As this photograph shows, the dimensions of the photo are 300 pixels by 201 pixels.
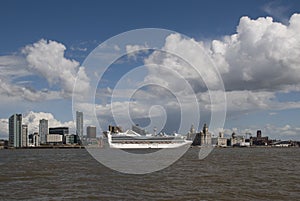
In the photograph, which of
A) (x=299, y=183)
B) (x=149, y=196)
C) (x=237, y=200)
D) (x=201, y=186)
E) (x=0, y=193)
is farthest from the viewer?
(x=299, y=183)

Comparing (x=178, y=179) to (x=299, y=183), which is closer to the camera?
(x=299, y=183)

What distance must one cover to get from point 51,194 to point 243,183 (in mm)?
18786

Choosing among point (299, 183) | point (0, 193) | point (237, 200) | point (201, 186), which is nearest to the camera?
point (237, 200)

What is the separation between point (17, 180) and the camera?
45.9 m

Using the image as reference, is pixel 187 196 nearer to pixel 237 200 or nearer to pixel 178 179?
pixel 237 200

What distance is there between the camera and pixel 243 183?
3994 cm

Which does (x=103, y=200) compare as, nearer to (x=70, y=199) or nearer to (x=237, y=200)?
(x=70, y=199)

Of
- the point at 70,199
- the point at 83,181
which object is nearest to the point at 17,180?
the point at 83,181

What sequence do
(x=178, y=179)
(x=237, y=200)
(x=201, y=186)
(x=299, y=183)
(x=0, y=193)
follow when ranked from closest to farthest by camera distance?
(x=237, y=200) < (x=0, y=193) < (x=201, y=186) < (x=299, y=183) < (x=178, y=179)

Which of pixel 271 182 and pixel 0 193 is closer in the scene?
pixel 0 193

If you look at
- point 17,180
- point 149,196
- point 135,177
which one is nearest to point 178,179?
point 135,177

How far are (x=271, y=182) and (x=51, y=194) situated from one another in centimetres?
2225

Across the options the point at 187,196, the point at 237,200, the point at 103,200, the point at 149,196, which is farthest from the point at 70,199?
the point at 237,200

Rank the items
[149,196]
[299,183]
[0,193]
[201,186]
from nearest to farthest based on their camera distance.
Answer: [149,196], [0,193], [201,186], [299,183]
